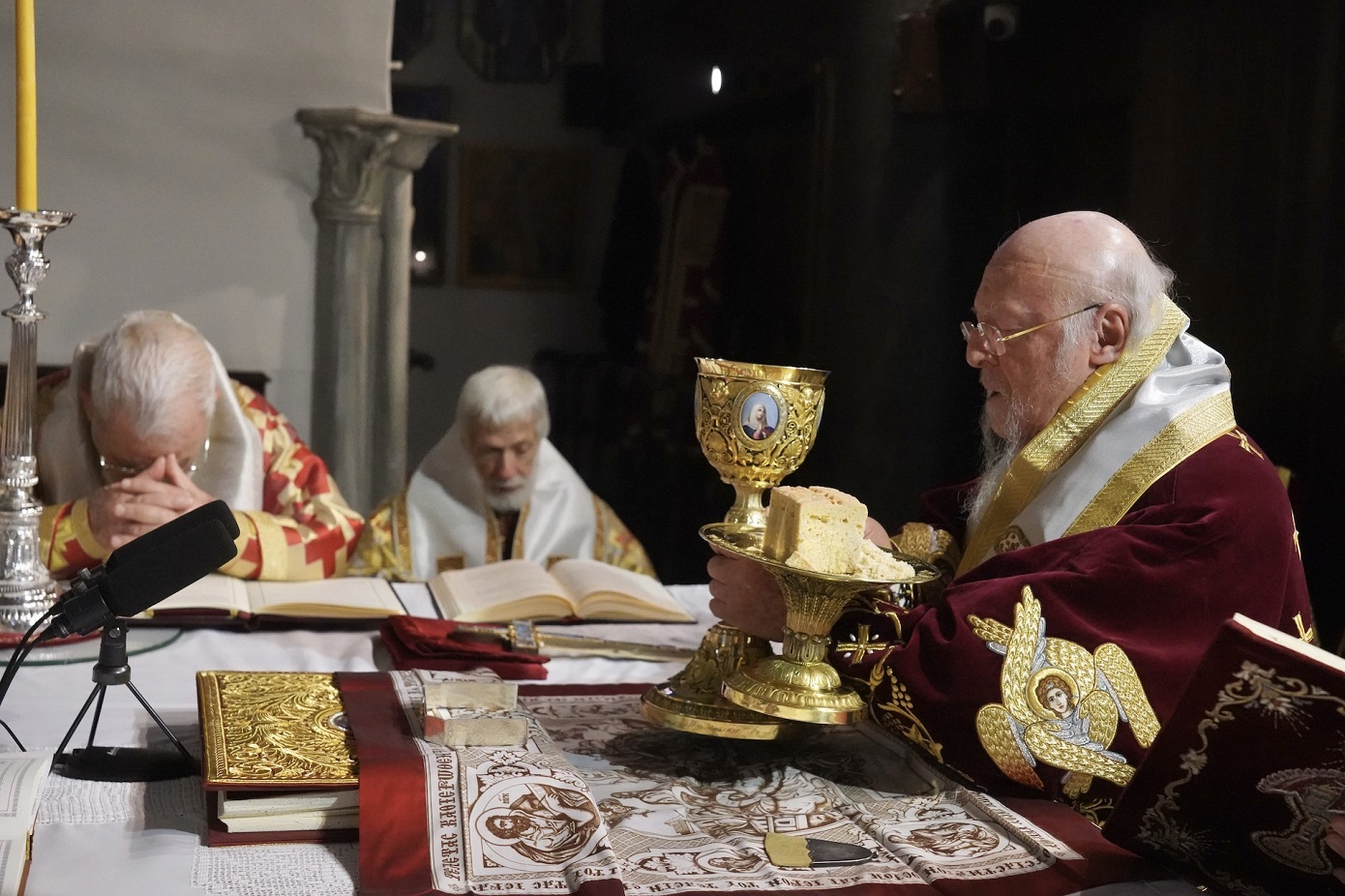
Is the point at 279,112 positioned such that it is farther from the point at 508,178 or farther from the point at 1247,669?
the point at 1247,669

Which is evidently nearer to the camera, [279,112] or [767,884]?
[767,884]

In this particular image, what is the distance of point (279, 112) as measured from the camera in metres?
5.20

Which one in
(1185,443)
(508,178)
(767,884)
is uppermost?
(508,178)

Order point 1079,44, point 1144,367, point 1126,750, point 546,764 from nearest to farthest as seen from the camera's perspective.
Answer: point 546,764, point 1126,750, point 1144,367, point 1079,44

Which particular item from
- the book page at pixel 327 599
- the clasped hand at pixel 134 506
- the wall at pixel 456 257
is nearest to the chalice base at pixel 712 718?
the book page at pixel 327 599

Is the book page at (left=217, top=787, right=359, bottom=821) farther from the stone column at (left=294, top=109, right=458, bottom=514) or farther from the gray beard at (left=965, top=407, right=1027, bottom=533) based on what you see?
the stone column at (left=294, top=109, right=458, bottom=514)

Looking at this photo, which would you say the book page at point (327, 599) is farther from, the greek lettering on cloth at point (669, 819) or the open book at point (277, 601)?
the greek lettering on cloth at point (669, 819)

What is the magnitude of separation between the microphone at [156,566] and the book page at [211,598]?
0.95 metres

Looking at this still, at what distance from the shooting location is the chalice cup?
2127 mm

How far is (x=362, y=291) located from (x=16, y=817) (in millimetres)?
3975

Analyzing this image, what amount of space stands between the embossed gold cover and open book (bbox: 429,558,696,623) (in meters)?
0.91

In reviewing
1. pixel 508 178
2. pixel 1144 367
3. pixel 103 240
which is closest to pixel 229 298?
pixel 103 240

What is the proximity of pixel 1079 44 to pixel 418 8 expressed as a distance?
2.47 meters

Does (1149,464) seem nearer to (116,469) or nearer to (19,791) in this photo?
(19,791)
